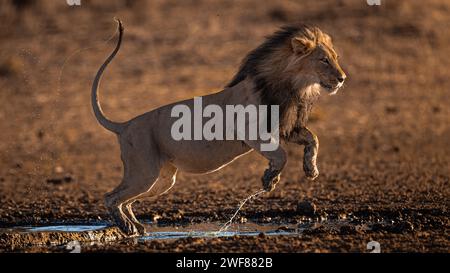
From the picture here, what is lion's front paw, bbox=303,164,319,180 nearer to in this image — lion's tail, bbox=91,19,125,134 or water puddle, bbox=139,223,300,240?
water puddle, bbox=139,223,300,240

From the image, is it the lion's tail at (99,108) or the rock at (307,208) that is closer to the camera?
the lion's tail at (99,108)

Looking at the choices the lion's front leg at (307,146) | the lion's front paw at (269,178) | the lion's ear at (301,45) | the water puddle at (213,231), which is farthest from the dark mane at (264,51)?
the water puddle at (213,231)

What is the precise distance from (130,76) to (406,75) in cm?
516

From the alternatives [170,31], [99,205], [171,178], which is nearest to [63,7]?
[170,31]

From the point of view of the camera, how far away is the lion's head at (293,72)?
834 cm

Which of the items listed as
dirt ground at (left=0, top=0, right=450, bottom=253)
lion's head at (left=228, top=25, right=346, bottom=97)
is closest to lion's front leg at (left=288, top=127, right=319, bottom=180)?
lion's head at (left=228, top=25, right=346, bottom=97)

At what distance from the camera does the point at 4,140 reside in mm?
15594

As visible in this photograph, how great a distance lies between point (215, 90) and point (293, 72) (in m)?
9.33

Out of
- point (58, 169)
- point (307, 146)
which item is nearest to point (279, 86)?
point (307, 146)

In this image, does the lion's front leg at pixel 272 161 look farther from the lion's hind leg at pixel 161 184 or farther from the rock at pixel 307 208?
the rock at pixel 307 208

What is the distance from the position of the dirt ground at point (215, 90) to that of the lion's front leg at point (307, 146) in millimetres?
526

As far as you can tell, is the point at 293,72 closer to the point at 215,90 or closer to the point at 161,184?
the point at 161,184

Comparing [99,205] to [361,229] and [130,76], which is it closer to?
[361,229]

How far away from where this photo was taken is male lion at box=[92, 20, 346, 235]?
329 inches
